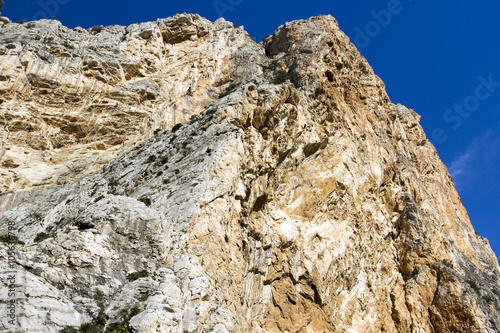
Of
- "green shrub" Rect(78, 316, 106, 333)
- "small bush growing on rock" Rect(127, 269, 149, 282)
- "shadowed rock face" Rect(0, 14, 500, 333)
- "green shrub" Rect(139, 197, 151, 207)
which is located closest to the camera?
"green shrub" Rect(78, 316, 106, 333)

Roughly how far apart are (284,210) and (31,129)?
17672 millimetres

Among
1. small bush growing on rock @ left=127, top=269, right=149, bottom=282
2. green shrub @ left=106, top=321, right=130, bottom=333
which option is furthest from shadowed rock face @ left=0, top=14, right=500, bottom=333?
green shrub @ left=106, top=321, right=130, bottom=333

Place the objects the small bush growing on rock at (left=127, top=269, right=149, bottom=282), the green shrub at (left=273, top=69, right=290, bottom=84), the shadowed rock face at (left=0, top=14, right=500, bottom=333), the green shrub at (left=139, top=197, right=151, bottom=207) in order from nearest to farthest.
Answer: the small bush growing on rock at (left=127, top=269, right=149, bottom=282)
the shadowed rock face at (left=0, top=14, right=500, bottom=333)
the green shrub at (left=139, top=197, right=151, bottom=207)
the green shrub at (left=273, top=69, right=290, bottom=84)

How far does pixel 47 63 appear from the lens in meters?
28.4

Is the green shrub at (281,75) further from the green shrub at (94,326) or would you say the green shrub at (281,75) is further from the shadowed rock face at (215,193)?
the green shrub at (94,326)

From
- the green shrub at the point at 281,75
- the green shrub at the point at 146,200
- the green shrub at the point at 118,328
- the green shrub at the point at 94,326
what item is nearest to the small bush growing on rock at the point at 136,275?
the green shrub at the point at 94,326

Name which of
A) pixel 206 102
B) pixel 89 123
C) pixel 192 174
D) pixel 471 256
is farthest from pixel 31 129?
pixel 471 256

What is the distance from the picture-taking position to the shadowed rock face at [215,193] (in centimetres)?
1127

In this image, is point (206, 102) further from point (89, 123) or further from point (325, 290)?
point (325, 290)

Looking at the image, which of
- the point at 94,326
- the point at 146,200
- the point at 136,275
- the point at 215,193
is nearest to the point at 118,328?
the point at 94,326

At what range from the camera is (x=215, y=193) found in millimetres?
14727

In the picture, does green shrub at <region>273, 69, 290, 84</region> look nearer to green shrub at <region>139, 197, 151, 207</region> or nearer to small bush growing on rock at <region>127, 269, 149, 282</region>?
green shrub at <region>139, 197, 151, 207</region>

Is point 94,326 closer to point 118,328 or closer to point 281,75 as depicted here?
point 118,328

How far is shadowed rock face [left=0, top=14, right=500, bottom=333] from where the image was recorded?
1127 centimetres
